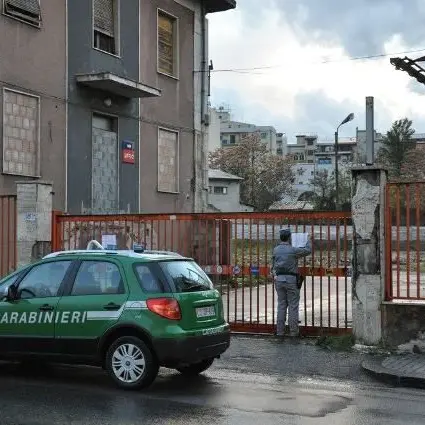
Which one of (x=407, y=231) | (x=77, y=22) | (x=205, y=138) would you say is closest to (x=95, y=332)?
(x=407, y=231)

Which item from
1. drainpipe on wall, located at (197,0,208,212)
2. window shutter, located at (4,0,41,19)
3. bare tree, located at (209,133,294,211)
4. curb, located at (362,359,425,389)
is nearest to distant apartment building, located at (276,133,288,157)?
bare tree, located at (209,133,294,211)

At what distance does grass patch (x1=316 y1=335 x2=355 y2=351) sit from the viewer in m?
10.5

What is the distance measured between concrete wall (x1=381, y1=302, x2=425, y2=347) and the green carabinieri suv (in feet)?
10.0

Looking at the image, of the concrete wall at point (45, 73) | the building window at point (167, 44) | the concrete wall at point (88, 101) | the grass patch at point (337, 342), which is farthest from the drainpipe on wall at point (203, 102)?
the grass patch at point (337, 342)

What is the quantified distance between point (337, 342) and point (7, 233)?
753cm

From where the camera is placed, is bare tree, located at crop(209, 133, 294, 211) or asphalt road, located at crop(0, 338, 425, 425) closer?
asphalt road, located at crop(0, 338, 425, 425)

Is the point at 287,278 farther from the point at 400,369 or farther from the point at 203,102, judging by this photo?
the point at 203,102

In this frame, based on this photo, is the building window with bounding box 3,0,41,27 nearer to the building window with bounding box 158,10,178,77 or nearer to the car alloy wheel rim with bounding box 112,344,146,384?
the building window with bounding box 158,10,178,77

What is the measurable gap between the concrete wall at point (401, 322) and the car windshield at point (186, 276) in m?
3.22

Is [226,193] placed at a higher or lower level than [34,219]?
higher

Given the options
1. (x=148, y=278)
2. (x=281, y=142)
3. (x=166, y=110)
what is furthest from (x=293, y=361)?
(x=281, y=142)

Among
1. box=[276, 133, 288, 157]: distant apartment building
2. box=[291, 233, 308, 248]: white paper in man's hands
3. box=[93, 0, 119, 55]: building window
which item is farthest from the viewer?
box=[276, 133, 288, 157]: distant apartment building

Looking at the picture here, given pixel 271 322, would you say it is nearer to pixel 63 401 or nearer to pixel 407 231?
pixel 407 231

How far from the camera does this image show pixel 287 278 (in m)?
11.4
